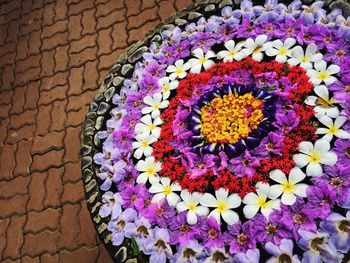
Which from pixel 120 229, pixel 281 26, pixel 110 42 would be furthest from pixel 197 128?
pixel 110 42

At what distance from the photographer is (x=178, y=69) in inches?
94.5

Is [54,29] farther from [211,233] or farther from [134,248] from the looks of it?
[211,233]

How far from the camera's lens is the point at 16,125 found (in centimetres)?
448

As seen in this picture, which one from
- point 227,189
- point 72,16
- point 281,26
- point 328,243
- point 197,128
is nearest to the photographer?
point 328,243

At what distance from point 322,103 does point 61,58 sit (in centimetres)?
356

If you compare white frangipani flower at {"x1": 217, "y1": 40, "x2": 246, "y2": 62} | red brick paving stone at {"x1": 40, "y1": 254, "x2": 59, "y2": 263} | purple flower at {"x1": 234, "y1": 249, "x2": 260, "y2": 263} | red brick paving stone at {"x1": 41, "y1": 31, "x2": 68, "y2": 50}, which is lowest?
red brick paving stone at {"x1": 40, "y1": 254, "x2": 59, "y2": 263}

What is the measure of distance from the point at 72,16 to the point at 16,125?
1618mm

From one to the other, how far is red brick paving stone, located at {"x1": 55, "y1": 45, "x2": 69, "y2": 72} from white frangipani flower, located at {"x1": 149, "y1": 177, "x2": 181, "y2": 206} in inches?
119

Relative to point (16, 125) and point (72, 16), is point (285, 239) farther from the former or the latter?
point (72, 16)

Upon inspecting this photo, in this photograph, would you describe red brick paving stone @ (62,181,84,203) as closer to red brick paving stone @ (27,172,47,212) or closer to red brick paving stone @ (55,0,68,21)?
red brick paving stone @ (27,172,47,212)

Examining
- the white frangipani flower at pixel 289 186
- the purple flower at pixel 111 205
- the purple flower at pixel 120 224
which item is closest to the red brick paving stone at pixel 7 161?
the purple flower at pixel 111 205

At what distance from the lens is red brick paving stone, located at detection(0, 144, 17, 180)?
415cm

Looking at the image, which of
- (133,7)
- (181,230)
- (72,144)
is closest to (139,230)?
(181,230)

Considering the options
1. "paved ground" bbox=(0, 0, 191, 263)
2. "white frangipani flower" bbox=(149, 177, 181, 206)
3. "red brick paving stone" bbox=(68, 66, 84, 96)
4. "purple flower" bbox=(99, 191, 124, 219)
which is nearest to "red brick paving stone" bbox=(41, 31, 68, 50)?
"paved ground" bbox=(0, 0, 191, 263)
